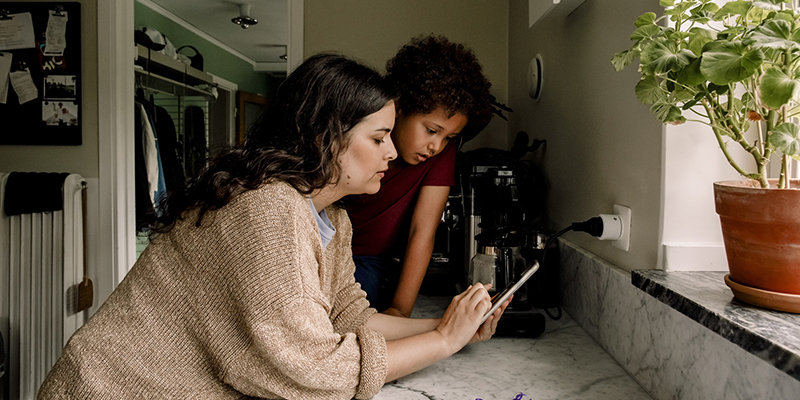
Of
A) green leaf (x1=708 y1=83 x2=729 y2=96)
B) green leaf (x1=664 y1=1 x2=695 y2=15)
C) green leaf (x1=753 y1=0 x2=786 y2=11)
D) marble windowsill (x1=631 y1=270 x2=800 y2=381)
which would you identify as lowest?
marble windowsill (x1=631 y1=270 x2=800 y2=381)

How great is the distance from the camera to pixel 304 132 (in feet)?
2.86

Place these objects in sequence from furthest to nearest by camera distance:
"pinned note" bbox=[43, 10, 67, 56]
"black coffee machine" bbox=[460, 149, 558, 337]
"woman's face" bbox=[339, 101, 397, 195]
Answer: "pinned note" bbox=[43, 10, 67, 56] → "black coffee machine" bbox=[460, 149, 558, 337] → "woman's face" bbox=[339, 101, 397, 195]

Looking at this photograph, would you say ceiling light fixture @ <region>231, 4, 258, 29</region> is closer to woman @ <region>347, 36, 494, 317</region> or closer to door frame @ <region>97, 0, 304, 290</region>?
door frame @ <region>97, 0, 304, 290</region>

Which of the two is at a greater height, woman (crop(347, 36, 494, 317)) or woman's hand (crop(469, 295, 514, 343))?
woman (crop(347, 36, 494, 317))

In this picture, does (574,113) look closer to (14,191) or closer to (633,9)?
(633,9)

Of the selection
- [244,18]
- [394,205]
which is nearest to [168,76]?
[244,18]

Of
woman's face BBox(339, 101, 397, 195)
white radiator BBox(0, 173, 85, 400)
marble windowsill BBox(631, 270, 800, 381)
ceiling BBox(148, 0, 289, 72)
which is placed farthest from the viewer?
ceiling BBox(148, 0, 289, 72)

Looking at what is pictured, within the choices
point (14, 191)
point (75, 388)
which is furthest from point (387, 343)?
point (14, 191)

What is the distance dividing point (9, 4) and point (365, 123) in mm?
2340

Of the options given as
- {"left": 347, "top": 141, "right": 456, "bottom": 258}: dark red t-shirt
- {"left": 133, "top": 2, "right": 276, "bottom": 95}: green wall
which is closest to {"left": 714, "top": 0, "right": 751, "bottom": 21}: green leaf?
{"left": 347, "top": 141, "right": 456, "bottom": 258}: dark red t-shirt

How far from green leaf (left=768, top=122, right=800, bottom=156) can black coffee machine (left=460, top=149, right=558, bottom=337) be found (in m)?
0.60

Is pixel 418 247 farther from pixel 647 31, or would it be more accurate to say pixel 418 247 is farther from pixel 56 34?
pixel 56 34

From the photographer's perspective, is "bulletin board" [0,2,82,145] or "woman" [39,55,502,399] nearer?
"woman" [39,55,502,399]

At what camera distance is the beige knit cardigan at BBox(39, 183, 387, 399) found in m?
0.66
